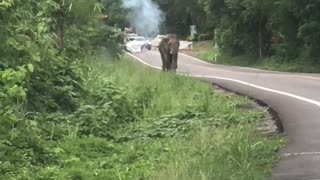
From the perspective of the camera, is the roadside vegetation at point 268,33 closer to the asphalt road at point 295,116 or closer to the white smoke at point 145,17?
the asphalt road at point 295,116

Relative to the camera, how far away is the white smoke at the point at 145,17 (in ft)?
286

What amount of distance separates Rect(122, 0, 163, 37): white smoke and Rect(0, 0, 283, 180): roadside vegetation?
226 ft

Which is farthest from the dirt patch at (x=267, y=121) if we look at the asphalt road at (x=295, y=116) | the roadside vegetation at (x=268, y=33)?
the roadside vegetation at (x=268, y=33)

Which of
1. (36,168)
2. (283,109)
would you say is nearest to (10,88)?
(36,168)

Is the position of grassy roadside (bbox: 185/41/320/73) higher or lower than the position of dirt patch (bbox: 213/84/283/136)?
lower

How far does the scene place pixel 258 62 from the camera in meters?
50.6

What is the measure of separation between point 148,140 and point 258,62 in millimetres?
39787

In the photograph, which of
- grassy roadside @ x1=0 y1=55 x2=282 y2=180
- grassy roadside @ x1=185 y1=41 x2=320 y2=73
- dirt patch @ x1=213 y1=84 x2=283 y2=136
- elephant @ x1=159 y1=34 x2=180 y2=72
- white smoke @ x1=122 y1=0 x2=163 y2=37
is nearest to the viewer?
grassy roadside @ x1=0 y1=55 x2=282 y2=180

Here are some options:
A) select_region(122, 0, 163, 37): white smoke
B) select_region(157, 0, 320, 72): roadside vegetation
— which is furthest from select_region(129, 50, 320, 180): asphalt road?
select_region(122, 0, 163, 37): white smoke

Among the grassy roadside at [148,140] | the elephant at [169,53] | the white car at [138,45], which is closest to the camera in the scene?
the grassy roadside at [148,140]

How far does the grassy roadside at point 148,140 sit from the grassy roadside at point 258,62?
24.4 meters

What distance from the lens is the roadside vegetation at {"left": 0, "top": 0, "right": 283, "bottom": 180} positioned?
28.6 ft

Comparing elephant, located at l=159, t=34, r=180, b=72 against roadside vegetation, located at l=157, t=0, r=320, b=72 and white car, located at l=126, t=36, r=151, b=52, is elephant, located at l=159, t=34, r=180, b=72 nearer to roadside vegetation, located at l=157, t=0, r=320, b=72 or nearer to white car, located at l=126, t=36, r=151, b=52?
roadside vegetation, located at l=157, t=0, r=320, b=72

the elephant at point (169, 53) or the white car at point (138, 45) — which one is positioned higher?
the elephant at point (169, 53)
